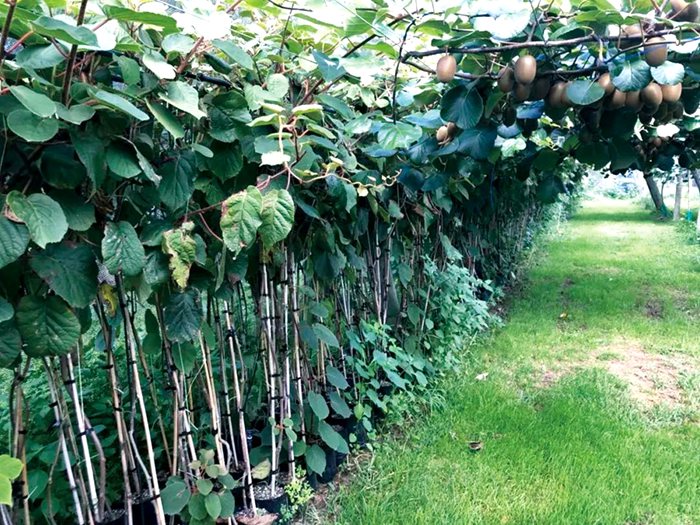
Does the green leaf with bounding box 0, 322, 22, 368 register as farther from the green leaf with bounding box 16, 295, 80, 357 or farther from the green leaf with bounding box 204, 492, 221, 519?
the green leaf with bounding box 204, 492, 221, 519

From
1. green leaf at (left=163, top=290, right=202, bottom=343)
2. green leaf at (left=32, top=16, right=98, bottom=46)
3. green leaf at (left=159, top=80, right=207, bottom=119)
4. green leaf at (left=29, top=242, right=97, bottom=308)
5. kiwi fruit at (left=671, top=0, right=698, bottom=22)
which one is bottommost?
green leaf at (left=163, top=290, right=202, bottom=343)

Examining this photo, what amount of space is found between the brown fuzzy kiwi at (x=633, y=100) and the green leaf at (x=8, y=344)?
149cm

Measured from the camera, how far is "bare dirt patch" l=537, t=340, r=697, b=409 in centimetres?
285

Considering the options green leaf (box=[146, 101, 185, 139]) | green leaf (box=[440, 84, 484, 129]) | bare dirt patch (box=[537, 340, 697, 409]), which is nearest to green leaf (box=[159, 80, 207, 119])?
green leaf (box=[146, 101, 185, 139])

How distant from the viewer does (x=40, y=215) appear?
33.4 inches

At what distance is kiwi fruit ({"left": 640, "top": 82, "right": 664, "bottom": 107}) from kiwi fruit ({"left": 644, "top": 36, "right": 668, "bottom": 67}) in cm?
8

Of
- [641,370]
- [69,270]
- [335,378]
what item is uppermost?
[69,270]

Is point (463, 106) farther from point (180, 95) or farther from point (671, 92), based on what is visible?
point (180, 95)

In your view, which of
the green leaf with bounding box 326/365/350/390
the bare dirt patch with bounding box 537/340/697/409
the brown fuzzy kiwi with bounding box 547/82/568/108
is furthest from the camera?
the bare dirt patch with bounding box 537/340/697/409

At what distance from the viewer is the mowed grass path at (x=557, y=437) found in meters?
1.84

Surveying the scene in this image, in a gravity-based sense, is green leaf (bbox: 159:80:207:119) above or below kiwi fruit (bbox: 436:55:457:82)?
below

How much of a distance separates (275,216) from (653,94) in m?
1.01

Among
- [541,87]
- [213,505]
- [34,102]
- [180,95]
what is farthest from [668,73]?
[213,505]

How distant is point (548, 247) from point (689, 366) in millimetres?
5711
